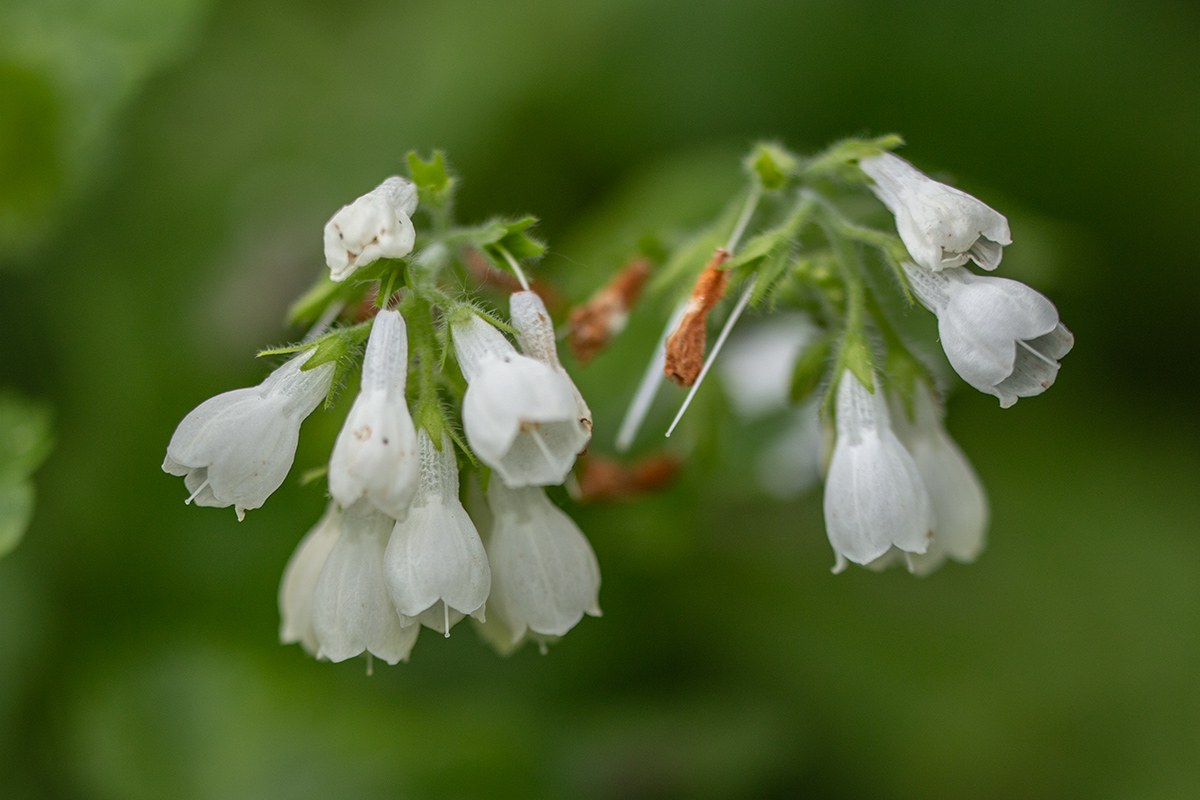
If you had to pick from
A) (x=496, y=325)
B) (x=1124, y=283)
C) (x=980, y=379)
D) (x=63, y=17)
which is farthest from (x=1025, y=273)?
(x=63, y=17)

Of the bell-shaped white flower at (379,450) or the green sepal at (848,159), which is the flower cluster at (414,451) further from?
the green sepal at (848,159)

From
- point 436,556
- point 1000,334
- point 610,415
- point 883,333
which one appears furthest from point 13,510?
point 1000,334

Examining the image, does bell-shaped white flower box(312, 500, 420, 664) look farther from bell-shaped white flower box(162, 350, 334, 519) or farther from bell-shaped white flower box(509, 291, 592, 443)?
bell-shaped white flower box(509, 291, 592, 443)

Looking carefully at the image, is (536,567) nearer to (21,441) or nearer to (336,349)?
(336,349)

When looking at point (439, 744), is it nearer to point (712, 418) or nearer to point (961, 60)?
point (712, 418)

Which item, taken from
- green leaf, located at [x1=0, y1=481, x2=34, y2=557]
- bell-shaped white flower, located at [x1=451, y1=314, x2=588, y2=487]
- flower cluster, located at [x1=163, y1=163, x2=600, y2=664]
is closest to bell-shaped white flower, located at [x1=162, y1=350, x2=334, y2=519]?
flower cluster, located at [x1=163, y1=163, x2=600, y2=664]
